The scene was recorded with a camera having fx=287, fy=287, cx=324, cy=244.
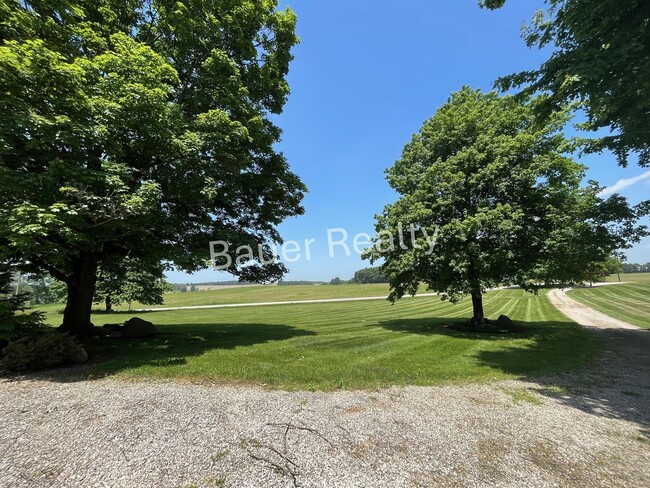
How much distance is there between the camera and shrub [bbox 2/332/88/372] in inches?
305

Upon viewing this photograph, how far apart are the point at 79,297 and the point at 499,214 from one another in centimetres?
1918

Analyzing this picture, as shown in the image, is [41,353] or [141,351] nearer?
[41,353]

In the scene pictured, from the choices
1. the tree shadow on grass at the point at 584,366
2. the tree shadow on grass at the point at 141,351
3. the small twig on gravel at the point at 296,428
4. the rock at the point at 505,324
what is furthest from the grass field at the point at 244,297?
the small twig on gravel at the point at 296,428

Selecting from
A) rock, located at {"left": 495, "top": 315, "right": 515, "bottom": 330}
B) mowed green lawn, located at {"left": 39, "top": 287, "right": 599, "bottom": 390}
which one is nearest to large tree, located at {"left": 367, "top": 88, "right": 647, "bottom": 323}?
rock, located at {"left": 495, "top": 315, "right": 515, "bottom": 330}

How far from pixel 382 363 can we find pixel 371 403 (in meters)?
3.42

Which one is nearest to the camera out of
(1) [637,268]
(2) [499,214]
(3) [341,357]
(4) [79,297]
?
(3) [341,357]

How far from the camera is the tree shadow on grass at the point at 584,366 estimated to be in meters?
6.63

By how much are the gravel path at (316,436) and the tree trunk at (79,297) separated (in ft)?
18.1

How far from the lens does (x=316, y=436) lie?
4.99 meters

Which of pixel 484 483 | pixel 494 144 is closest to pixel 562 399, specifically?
pixel 484 483

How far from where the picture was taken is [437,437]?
504 centimetres

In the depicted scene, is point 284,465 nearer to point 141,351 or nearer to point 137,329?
point 141,351

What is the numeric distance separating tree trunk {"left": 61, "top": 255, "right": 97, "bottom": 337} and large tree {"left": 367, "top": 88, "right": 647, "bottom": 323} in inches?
572

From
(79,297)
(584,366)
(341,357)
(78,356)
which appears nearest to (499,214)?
(584,366)
